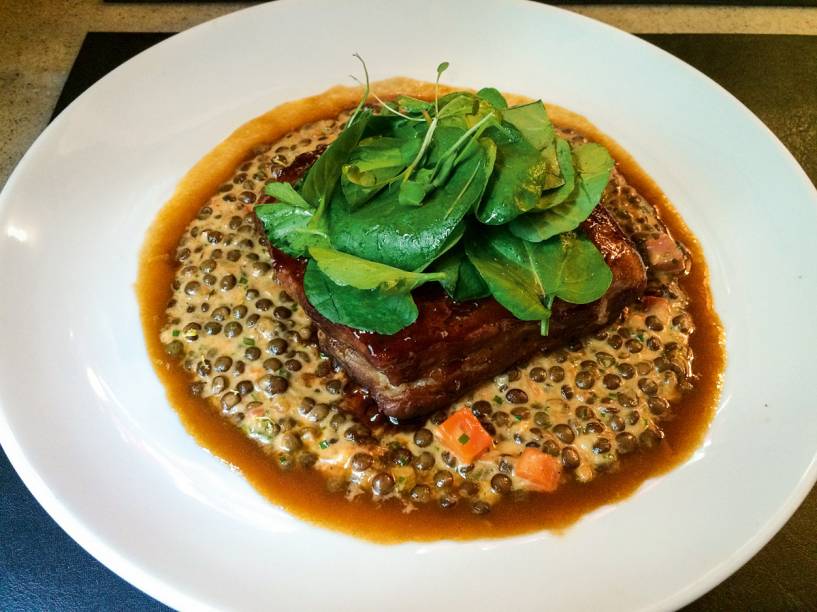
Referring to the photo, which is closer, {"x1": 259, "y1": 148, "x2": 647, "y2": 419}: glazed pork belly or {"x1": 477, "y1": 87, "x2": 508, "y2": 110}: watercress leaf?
{"x1": 259, "y1": 148, "x2": 647, "y2": 419}: glazed pork belly

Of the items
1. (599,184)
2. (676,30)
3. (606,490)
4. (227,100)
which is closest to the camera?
(606,490)

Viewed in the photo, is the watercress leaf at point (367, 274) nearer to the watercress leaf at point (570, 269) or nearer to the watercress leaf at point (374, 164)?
→ the watercress leaf at point (374, 164)

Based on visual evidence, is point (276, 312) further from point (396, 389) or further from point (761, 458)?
point (761, 458)

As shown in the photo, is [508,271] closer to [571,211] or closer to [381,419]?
[571,211]

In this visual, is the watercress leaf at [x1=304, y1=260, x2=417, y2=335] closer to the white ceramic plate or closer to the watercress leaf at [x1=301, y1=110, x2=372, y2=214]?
the watercress leaf at [x1=301, y1=110, x2=372, y2=214]

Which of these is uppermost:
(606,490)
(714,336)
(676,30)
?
(676,30)

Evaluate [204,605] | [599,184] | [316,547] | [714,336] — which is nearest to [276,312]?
[316,547]

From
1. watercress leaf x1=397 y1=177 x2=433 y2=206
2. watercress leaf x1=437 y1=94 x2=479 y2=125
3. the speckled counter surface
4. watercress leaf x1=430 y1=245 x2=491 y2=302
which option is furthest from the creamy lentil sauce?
the speckled counter surface
